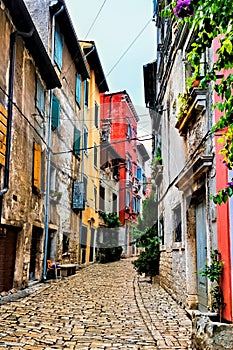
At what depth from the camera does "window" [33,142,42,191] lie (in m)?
11.5

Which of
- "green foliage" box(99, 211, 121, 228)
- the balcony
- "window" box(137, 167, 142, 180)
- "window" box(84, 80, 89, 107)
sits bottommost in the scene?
"green foliage" box(99, 211, 121, 228)

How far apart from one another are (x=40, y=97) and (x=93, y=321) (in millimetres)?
7794

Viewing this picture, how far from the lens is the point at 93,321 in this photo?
21.5ft

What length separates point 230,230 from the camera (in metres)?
4.80

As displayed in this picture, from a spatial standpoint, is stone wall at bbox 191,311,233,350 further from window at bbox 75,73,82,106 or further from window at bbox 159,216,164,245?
window at bbox 75,73,82,106

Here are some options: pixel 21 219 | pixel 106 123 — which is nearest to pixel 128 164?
pixel 106 123

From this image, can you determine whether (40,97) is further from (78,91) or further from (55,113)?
(78,91)

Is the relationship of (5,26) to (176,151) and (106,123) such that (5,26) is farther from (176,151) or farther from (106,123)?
(106,123)

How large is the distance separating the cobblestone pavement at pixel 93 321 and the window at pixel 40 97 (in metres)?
5.24

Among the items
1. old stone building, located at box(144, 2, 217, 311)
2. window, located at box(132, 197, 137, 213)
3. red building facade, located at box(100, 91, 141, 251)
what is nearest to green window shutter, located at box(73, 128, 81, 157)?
old stone building, located at box(144, 2, 217, 311)

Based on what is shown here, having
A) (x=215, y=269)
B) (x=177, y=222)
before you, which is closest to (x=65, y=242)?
(x=177, y=222)

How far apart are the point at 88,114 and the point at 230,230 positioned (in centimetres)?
1699

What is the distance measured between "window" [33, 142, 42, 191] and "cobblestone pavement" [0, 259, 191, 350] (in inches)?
114

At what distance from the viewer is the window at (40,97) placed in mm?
12047
